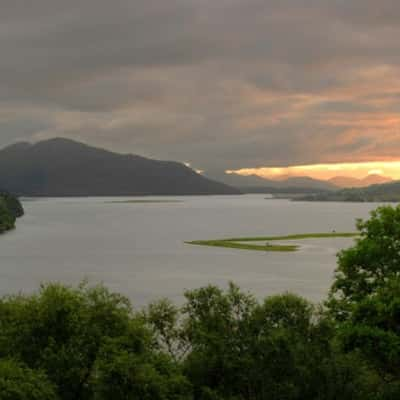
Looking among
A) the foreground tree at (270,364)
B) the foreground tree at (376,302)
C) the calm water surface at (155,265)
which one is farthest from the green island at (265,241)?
the foreground tree at (270,364)

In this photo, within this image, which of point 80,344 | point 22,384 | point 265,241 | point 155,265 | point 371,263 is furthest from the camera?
point 265,241

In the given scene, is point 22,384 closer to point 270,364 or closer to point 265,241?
point 270,364

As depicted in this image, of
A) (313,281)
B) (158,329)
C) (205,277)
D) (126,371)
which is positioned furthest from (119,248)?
(126,371)

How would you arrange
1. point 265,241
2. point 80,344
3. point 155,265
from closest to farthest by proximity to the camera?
point 80,344, point 155,265, point 265,241

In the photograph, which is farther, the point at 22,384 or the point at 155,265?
the point at 155,265

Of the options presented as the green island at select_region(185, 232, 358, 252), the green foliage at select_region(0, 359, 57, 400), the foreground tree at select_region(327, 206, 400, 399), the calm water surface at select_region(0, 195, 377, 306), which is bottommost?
the calm water surface at select_region(0, 195, 377, 306)

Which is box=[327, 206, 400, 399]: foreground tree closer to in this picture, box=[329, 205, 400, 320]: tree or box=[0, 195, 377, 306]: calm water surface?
box=[329, 205, 400, 320]: tree

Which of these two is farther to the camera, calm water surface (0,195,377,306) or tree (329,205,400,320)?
calm water surface (0,195,377,306)

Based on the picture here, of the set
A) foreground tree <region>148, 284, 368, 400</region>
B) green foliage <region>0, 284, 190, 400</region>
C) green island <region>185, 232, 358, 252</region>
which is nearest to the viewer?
green foliage <region>0, 284, 190, 400</region>

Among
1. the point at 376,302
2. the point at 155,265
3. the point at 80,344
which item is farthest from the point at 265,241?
the point at 80,344

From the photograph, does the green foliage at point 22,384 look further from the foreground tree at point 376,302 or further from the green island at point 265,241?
the green island at point 265,241

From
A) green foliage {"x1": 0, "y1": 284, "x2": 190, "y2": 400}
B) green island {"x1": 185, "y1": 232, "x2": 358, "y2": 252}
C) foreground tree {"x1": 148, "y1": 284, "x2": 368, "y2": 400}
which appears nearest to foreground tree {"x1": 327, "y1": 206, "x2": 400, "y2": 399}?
foreground tree {"x1": 148, "y1": 284, "x2": 368, "y2": 400}

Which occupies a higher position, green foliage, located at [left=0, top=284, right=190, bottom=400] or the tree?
the tree

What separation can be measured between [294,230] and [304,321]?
510ft
